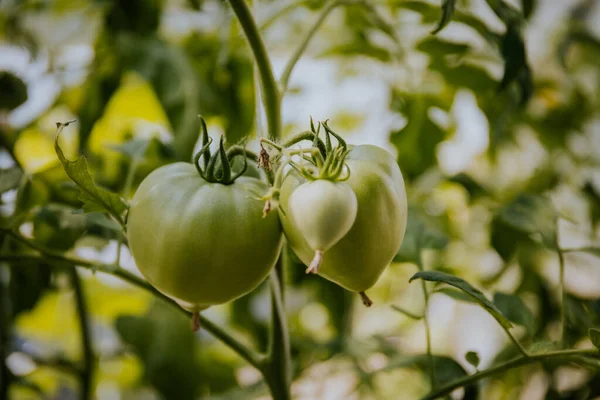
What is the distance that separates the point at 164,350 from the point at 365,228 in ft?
1.50

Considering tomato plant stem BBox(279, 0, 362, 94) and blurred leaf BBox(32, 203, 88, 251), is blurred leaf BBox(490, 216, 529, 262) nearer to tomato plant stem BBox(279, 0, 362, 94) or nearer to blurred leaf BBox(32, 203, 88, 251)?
tomato plant stem BBox(279, 0, 362, 94)

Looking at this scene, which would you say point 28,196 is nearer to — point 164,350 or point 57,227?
point 57,227

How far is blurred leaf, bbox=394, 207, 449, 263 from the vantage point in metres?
0.41

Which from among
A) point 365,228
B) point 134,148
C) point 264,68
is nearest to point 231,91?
point 134,148

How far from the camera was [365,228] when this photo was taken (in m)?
0.25

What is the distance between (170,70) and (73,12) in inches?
8.3

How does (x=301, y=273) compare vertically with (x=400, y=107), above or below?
below

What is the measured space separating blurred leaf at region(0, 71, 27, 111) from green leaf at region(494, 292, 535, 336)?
39cm

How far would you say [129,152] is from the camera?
44 centimetres

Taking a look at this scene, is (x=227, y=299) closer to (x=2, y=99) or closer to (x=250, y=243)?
(x=250, y=243)

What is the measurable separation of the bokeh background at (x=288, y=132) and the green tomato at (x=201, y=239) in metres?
0.09

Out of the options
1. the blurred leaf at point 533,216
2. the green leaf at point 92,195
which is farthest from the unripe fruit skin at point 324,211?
the blurred leaf at point 533,216

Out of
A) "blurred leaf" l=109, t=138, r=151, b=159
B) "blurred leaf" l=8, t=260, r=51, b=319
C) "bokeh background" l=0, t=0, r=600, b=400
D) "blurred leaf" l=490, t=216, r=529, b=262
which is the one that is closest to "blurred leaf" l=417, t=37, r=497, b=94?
"bokeh background" l=0, t=0, r=600, b=400

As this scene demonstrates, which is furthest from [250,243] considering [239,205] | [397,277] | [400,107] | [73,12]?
[397,277]
